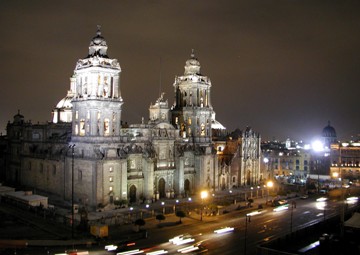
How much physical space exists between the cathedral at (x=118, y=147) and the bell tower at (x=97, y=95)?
183 millimetres

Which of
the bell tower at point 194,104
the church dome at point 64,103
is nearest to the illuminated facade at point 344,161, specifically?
the bell tower at point 194,104

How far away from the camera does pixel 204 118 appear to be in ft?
345

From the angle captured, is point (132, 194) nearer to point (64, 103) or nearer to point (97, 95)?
point (97, 95)

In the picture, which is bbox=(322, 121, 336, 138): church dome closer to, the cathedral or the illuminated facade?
the illuminated facade

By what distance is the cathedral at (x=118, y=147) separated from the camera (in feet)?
263

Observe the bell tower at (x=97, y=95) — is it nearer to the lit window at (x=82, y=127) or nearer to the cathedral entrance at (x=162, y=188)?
the lit window at (x=82, y=127)

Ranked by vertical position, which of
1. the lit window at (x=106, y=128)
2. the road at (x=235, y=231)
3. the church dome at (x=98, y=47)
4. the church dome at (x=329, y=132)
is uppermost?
the church dome at (x=98, y=47)

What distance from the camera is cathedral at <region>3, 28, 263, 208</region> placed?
8025 centimetres

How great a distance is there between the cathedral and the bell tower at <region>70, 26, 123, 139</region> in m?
0.18

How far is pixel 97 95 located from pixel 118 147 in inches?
412

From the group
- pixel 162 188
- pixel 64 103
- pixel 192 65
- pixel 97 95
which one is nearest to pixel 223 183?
pixel 162 188

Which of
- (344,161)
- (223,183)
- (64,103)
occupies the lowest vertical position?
(223,183)

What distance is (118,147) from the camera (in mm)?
82562

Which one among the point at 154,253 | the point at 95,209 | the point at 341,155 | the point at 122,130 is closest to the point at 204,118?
the point at 122,130
